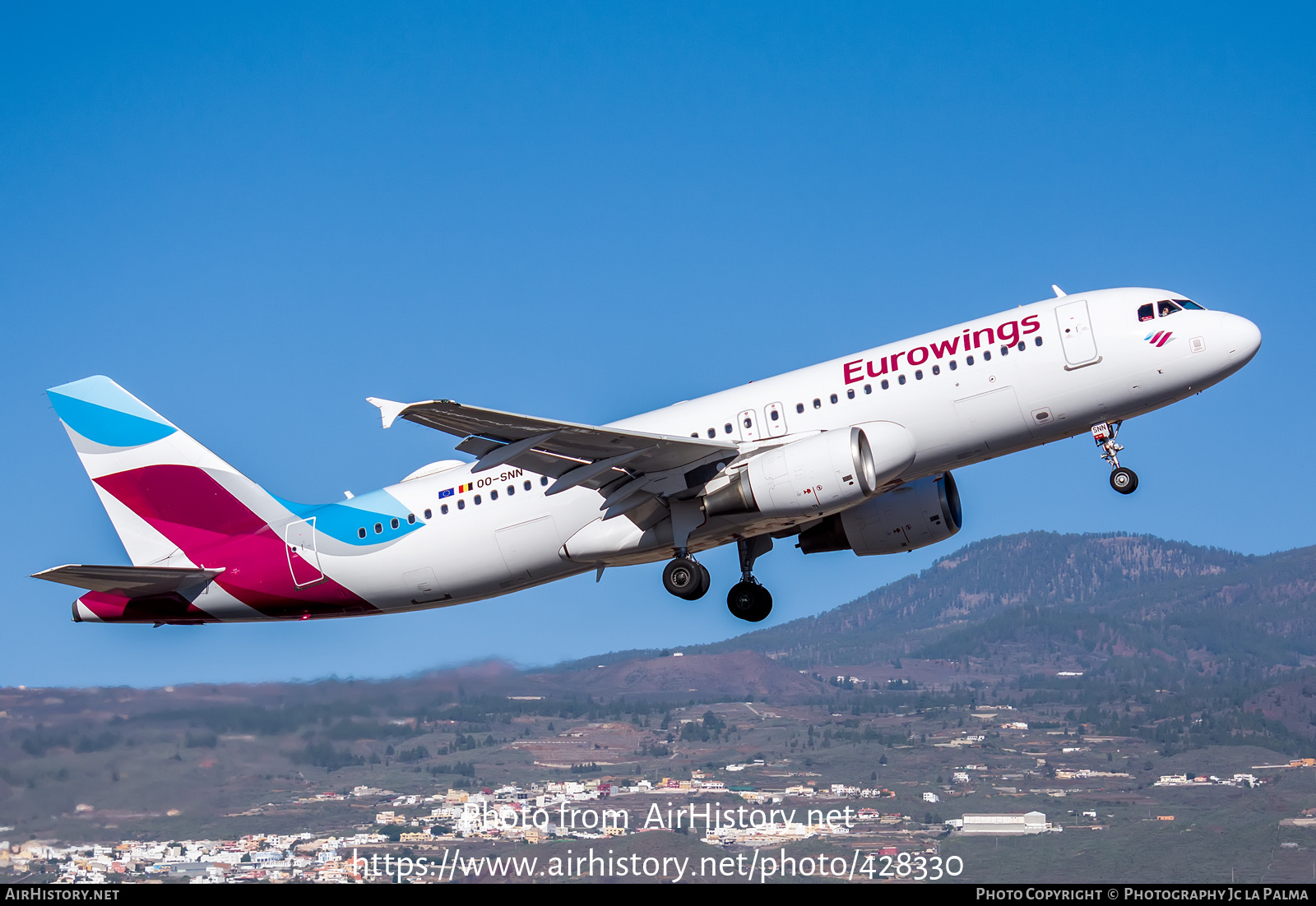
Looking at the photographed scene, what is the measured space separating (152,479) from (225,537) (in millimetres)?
2759

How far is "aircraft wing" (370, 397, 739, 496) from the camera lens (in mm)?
25562

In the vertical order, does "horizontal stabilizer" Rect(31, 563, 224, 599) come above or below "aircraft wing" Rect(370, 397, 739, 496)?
below

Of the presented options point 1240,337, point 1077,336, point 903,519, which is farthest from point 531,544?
point 1240,337

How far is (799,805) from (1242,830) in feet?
73.3

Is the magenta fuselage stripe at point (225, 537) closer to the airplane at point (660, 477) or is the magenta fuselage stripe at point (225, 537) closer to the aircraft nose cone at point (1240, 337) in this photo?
the airplane at point (660, 477)

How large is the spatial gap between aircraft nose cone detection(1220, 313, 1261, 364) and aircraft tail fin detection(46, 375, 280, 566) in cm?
2173

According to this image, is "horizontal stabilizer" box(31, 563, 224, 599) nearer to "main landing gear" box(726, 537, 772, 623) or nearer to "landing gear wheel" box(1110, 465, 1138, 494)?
"main landing gear" box(726, 537, 772, 623)

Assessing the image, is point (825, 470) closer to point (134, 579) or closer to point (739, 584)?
point (739, 584)

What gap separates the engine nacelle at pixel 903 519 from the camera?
106 ft

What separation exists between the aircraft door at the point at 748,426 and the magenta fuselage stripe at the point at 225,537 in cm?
982

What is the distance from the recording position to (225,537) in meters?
32.6

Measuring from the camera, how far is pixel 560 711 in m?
57.5

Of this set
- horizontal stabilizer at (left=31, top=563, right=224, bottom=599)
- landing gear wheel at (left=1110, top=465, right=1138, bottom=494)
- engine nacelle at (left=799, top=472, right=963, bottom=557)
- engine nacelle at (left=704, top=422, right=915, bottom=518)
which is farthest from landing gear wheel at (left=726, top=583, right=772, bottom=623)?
horizontal stabilizer at (left=31, top=563, right=224, bottom=599)
